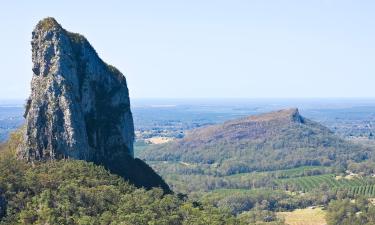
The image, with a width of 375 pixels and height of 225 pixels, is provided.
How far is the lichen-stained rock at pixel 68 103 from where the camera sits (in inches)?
4139

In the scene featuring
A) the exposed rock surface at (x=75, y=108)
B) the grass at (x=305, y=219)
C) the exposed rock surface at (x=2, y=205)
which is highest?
the exposed rock surface at (x=75, y=108)

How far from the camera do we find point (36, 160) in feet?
342

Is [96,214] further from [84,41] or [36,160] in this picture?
[84,41]

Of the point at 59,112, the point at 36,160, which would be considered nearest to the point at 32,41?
the point at 59,112

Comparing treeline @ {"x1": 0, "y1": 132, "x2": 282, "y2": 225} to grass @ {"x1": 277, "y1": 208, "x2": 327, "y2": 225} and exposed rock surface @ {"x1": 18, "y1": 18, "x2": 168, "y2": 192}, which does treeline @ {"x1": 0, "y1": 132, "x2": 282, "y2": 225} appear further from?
grass @ {"x1": 277, "y1": 208, "x2": 327, "y2": 225}

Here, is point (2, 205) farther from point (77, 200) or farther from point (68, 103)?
point (68, 103)


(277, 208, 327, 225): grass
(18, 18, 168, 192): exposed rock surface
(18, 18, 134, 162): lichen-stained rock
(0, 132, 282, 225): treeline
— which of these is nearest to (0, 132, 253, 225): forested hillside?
(0, 132, 282, 225): treeline

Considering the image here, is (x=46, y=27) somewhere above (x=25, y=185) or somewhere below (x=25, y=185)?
above

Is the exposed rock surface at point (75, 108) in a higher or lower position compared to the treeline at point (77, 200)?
higher

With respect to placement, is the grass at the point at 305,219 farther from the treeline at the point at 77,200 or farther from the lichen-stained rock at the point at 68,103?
the treeline at the point at 77,200

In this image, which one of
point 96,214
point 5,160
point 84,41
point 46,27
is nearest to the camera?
point 96,214

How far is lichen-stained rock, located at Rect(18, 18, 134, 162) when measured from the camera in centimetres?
10512

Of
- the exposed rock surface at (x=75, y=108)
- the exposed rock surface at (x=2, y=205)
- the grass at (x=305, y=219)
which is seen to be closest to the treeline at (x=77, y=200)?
the exposed rock surface at (x=2, y=205)

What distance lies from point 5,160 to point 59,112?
531 inches
